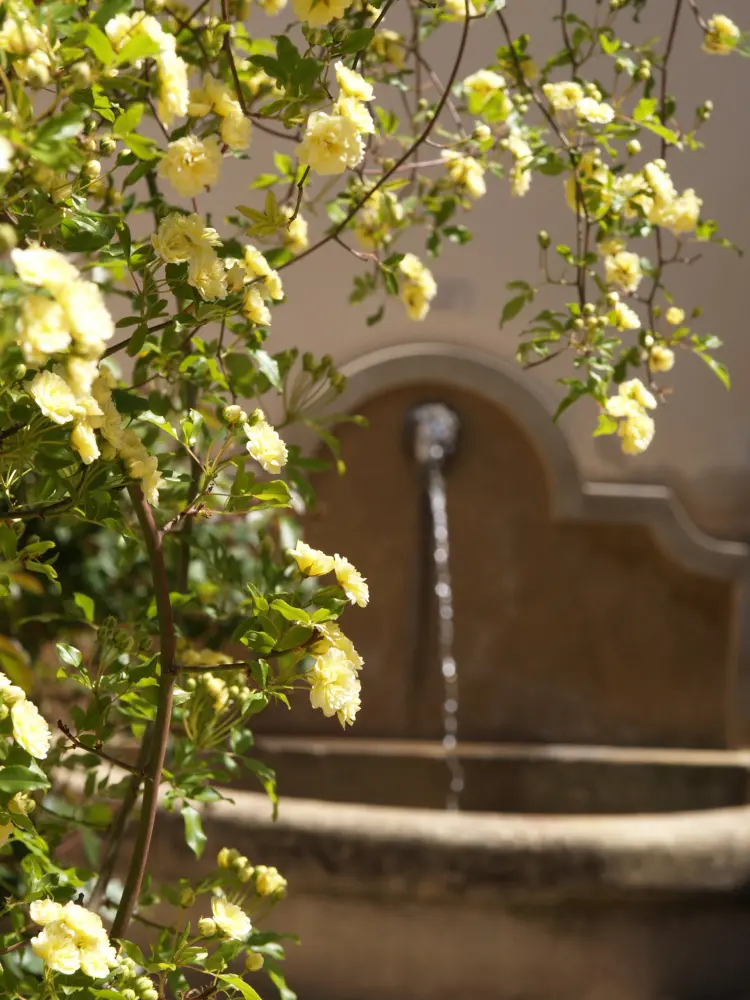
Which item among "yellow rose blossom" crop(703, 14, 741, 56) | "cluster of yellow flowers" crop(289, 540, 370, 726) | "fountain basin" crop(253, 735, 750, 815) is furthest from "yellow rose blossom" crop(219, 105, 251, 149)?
"fountain basin" crop(253, 735, 750, 815)

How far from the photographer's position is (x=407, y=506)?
8.63 ft

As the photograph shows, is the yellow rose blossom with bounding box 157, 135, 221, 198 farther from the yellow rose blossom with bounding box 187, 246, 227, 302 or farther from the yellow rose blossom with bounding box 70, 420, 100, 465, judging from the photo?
the yellow rose blossom with bounding box 70, 420, 100, 465

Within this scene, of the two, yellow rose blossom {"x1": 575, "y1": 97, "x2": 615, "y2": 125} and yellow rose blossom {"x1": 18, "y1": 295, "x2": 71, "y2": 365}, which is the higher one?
Result: yellow rose blossom {"x1": 575, "y1": 97, "x2": 615, "y2": 125}

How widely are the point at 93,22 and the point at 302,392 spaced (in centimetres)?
51

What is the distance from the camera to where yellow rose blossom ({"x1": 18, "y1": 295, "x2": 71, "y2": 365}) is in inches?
22.3

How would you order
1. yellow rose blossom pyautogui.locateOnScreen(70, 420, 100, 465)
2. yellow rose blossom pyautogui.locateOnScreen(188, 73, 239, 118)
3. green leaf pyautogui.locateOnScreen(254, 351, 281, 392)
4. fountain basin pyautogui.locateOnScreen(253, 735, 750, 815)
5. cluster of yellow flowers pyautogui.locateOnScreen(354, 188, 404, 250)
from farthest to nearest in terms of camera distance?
fountain basin pyautogui.locateOnScreen(253, 735, 750, 815)
cluster of yellow flowers pyautogui.locateOnScreen(354, 188, 404, 250)
green leaf pyautogui.locateOnScreen(254, 351, 281, 392)
yellow rose blossom pyautogui.locateOnScreen(188, 73, 239, 118)
yellow rose blossom pyautogui.locateOnScreen(70, 420, 100, 465)

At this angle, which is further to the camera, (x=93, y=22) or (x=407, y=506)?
(x=407, y=506)

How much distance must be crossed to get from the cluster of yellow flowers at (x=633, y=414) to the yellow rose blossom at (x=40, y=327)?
596 millimetres

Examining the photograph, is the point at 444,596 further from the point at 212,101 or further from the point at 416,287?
the point at 212,101

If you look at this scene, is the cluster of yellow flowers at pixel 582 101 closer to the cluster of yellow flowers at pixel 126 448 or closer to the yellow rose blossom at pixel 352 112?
the yellow rose blossom at pixel 352 112

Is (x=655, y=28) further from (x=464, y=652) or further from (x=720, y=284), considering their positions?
(x=464, y=652)

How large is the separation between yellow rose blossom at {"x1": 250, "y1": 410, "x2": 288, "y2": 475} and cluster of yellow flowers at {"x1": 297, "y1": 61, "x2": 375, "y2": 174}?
0.58ft

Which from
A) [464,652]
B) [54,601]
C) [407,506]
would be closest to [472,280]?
[407,506]

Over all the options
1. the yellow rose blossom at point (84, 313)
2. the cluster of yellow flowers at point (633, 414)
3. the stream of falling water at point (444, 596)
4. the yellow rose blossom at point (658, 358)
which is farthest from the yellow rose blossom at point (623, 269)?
the stream of falling water at point (444, 596)
